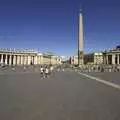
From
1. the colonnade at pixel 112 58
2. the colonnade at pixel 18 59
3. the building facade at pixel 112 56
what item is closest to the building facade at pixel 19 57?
the colonnade at pixel 18 59

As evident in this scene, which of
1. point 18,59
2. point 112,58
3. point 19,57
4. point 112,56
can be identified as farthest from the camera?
point 19,57

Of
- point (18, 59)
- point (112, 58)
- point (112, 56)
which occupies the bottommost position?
point (18, 59)

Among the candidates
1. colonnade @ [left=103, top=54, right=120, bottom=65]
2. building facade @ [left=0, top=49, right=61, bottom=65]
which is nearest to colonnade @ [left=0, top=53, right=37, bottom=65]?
building facade @ [left=0, top=49, right=61, bottom=65]

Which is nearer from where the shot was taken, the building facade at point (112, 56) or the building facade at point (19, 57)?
the building facade at point (19, 57)

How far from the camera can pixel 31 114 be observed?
269 inches

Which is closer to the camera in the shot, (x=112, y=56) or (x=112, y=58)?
(x=112, y=58)

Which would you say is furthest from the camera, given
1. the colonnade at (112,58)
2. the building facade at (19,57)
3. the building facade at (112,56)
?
the building facade at (112,56)

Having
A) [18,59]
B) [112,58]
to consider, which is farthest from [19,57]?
[112,58]

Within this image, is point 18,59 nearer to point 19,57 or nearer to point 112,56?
point 19,57

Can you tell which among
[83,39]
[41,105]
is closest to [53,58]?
[83,39]

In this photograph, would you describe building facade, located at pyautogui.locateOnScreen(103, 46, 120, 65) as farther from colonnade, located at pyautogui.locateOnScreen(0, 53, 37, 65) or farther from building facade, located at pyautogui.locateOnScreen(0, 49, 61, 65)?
colonnade, located at pyautogui.locateOnScreen(0, 53, 37, 65)

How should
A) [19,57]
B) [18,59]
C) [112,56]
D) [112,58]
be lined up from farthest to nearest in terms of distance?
1. [19,57]
2. [18,59]
3. [112,56]
4. [112,58]

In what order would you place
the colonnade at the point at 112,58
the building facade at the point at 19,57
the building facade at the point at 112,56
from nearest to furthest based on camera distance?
1. the building facade at the point at 19,57
2. the colonnade at the point at 112,58
3. the building facade at the point at 112,56

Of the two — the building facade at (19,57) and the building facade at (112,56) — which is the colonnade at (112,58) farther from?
the building facade at (19,57)
